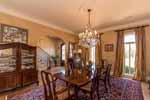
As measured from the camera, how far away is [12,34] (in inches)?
193

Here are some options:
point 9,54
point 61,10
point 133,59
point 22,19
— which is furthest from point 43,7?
point 133,59

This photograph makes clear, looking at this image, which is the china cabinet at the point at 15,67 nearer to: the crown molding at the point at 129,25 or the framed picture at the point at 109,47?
the framed picture at the point at 109,47

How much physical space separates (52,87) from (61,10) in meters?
3.13

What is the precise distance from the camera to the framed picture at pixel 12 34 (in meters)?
4.61

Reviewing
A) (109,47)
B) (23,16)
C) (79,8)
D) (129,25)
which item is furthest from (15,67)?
(129,25)

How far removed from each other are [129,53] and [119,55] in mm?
496

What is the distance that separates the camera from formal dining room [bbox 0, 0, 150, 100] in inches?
125

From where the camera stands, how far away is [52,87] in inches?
94.5

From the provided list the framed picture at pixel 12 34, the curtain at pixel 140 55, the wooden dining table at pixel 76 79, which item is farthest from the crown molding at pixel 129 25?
the framed picture at pixel 12 34

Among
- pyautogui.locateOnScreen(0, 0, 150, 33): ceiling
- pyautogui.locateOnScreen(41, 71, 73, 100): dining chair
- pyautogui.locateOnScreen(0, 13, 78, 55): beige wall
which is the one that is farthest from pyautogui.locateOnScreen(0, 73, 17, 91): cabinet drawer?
pyautogui.locateOnScreen(0, 0, 150, 33): ceiling

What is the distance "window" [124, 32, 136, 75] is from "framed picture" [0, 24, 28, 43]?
5.00 m

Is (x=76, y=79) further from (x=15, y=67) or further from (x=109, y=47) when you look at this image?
(x=109, y=47)

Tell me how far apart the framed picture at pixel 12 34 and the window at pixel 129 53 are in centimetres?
500

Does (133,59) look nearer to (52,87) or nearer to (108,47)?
(108,47)
